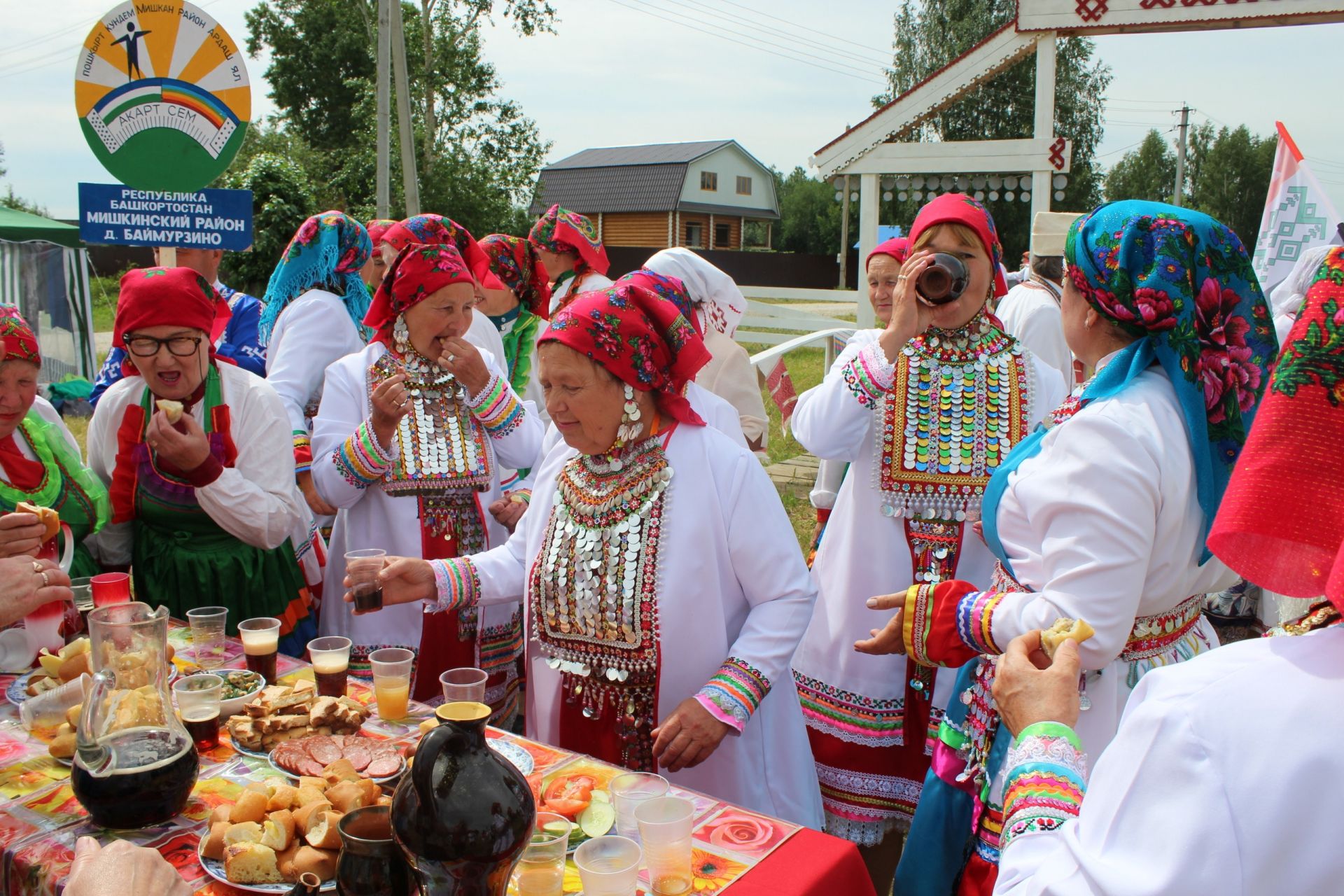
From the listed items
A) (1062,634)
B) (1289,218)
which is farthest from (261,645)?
(1289,218)

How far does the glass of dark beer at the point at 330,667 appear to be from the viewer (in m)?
2.31

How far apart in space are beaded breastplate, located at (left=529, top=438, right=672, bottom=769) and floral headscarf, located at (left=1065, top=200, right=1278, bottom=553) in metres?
1.14

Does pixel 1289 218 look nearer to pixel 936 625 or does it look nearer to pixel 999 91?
pixel 936 625

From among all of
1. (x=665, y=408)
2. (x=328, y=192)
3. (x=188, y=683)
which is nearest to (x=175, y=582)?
(x=188, y=683)

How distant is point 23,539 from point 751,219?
5624cm

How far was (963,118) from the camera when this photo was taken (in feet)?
113

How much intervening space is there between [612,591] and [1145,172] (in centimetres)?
5501

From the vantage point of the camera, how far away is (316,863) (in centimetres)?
160

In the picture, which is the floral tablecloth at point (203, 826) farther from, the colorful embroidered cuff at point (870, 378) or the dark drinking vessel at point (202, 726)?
the colorful embroidered cuff at point (870, 378)

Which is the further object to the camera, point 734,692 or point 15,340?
point 15,340

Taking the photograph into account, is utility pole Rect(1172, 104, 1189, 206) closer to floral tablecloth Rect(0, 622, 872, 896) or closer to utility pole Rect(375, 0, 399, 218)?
utility pole Rect(375, 0, 399, 218)

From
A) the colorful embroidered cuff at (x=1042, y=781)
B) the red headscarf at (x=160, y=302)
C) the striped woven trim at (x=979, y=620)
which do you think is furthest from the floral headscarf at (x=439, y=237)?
the colorful embroidered cuff at (x=1042, y=781)

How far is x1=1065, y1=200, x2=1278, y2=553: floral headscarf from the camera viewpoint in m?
1.90

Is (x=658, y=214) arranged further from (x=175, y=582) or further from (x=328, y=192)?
(x=175, y=582)
